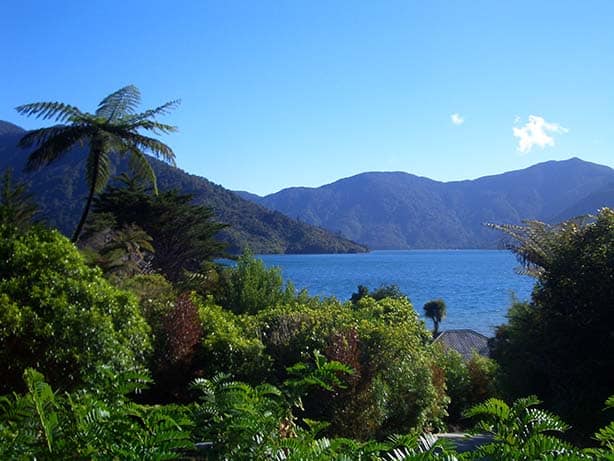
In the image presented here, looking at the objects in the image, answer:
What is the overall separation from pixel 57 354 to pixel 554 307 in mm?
5854

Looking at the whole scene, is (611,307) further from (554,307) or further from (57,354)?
(57,354)

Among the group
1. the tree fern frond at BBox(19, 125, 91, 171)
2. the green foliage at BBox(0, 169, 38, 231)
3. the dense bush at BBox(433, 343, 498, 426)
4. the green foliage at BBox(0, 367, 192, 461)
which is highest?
the tree fern frond at BBox(19, 125, 91, 171)

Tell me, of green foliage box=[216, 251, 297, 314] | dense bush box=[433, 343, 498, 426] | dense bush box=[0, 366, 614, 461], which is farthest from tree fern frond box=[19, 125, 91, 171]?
dense bush box=[0, 366, 614, 461]

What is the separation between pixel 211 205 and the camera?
67812 millimetres

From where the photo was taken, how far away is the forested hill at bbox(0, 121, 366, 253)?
69625 mm

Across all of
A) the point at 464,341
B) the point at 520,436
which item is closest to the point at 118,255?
the point at 520,436

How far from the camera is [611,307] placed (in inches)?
282

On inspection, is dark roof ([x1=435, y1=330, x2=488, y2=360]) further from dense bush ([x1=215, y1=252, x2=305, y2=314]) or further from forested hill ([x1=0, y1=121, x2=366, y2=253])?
forested hill ([x1=0, y1=121, x2=366, y2=253])

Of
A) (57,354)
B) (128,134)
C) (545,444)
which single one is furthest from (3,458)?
(128,134)

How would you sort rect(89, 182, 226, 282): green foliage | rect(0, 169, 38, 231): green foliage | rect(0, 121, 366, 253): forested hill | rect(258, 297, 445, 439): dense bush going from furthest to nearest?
Answer: rect(0, 121, 366, 253): forested hill, rect(89, 182, 226, 282): green foliage, rect(0, 169, 38, 231): green foliage, rect(258, 297, 445, 439): dense bush

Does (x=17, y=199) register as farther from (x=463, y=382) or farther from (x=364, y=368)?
(x=364, y=368)

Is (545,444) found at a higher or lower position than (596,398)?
higher

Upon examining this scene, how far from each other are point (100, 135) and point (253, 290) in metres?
4.67

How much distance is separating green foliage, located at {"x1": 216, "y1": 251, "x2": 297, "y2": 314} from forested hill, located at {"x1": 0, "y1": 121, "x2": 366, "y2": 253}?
44.4 metres
